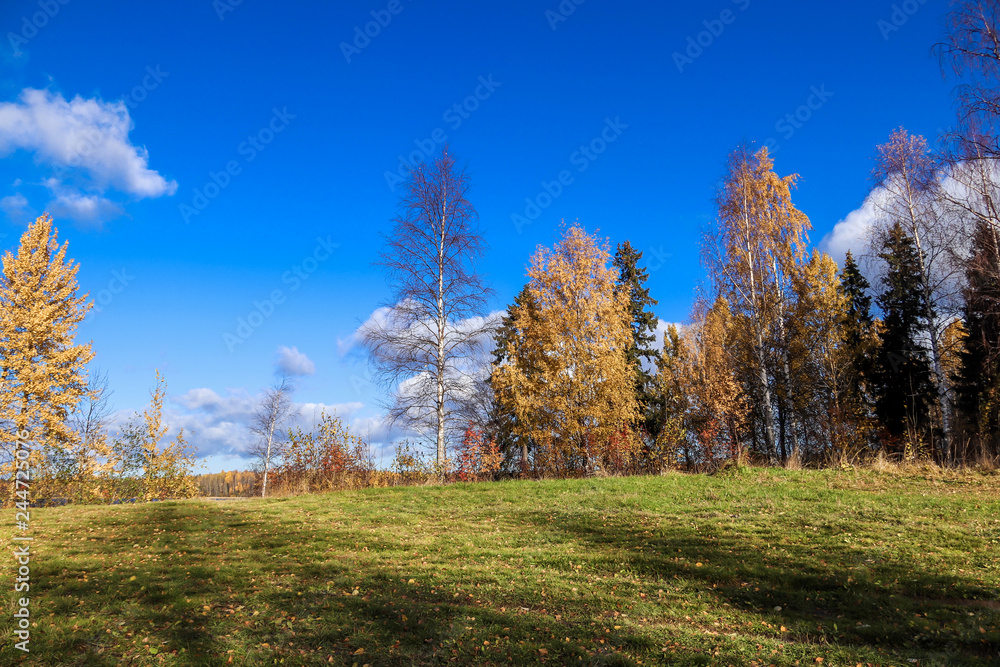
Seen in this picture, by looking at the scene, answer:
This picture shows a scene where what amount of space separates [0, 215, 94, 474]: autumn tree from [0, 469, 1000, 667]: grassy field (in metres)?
8.00

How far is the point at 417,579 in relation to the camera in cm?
718

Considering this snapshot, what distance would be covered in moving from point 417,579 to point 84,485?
52.1 feet

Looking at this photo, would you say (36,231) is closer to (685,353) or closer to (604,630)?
(604,630)

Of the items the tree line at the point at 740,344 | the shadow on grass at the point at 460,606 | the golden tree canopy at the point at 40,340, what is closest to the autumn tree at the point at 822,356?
the tree line at the point at 740,344

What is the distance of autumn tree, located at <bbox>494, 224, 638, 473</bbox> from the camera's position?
17000mm

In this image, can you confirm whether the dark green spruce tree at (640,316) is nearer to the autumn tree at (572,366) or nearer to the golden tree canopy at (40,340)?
the autumn tree at (572,366)

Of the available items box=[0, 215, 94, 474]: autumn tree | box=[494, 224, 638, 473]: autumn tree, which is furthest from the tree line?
box=[0, 215, 94, 474]: autumn tree

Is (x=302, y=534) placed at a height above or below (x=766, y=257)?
below

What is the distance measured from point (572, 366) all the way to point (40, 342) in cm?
1920

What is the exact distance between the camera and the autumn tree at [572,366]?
17000mm

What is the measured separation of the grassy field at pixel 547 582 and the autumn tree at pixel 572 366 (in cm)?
505

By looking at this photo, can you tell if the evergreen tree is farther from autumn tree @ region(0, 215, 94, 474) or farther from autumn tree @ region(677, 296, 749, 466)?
autumn tree @ region(0, 215, 94, 474)

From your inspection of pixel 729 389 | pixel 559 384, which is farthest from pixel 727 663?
pixel 729 389

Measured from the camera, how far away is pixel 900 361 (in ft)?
85.8
